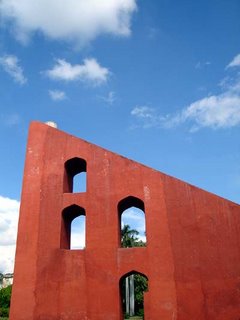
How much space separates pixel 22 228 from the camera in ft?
46.9

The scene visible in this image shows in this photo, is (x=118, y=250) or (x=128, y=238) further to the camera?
(x=128, y=238)

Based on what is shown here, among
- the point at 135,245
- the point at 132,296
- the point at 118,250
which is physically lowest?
the point at 132,296

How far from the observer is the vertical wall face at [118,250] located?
12453 millimetres

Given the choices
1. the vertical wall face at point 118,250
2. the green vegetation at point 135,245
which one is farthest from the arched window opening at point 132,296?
the vertical wall face at point 118,250

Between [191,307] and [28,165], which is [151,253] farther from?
[28,165]

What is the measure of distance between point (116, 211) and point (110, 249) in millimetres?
1424

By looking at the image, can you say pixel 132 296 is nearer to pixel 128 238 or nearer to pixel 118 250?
pixel 128 238

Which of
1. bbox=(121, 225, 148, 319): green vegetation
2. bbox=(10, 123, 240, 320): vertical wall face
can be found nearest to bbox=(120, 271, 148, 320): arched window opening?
bbox=(121, 225, 148, 319): green vegetation

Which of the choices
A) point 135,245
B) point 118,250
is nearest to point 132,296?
point 135,245

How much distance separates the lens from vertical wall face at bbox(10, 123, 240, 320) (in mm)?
12453

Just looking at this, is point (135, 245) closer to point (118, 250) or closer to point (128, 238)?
point (128, 238)

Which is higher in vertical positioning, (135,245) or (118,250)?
(135,245)

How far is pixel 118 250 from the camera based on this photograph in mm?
13375

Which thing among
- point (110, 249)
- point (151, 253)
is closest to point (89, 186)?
point (110, 249)
